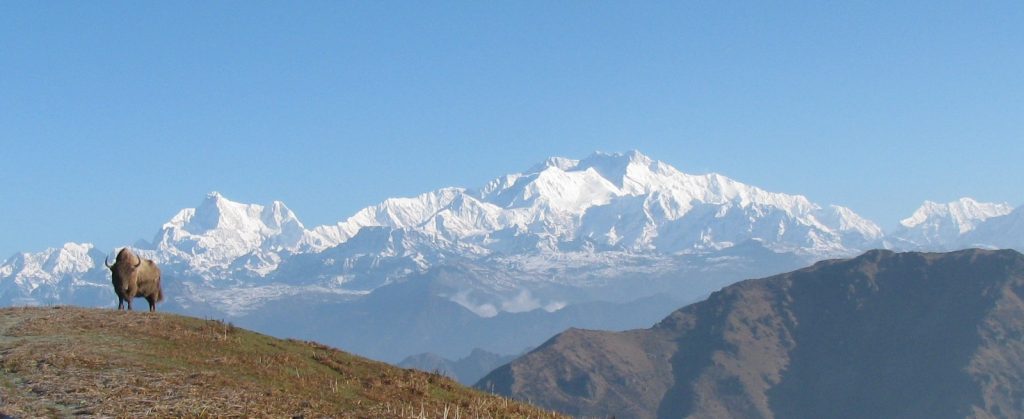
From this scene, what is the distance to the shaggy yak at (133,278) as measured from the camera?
42.5 m

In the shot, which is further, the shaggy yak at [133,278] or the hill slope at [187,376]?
the shaggy yak at [133,278]

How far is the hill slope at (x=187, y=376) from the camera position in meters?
25.8

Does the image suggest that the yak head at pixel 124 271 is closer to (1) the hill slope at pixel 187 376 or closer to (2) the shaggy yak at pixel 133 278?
(2) the shaggy yak at pixel 133 278

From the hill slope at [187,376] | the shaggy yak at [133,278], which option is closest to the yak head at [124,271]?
the shaggy yak at [133,278]

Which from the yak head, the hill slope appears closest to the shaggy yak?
the yak head

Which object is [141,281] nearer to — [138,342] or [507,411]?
[138,342]

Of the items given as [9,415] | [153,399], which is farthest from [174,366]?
[9,415]

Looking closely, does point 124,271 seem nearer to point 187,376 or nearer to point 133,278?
point 133,278

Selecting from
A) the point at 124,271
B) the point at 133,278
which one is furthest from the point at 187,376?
the point at 133,278

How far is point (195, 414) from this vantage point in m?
24.5

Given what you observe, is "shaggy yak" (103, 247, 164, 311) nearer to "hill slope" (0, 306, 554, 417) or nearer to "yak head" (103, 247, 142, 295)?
"yak head" (103, 247, 142, 295)

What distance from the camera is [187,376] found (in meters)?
28.7

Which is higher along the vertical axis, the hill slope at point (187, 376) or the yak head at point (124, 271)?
the yak head at point (124, 271)

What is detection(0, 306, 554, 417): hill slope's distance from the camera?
84.6 ft
